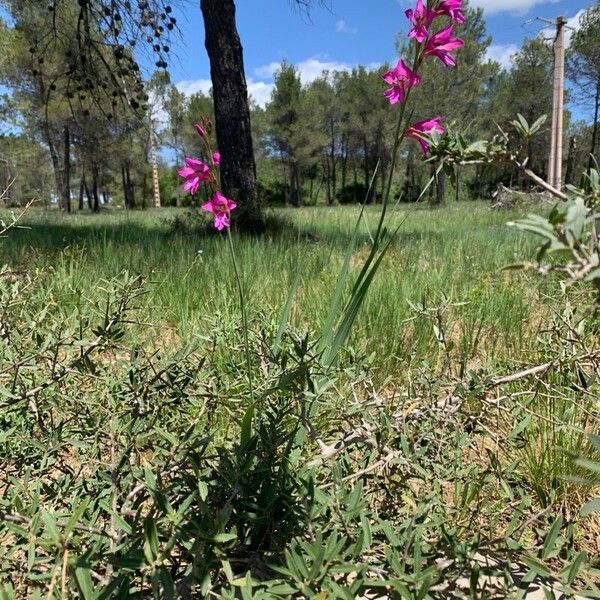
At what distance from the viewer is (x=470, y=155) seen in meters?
0.80

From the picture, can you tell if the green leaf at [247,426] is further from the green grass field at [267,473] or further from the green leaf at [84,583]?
the green leaf at [84,583]

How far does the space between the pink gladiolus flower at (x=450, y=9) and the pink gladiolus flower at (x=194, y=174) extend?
57 centimetres

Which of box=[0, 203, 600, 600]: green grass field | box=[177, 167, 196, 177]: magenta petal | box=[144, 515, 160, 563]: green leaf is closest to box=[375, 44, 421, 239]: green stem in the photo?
box=[0, 203, 600, 600]: green grass field

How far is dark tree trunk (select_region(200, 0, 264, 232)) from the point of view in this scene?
17.9 ft

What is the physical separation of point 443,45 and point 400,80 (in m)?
0.10

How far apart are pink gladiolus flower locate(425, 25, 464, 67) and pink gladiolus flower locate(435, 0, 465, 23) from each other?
0.12 feet

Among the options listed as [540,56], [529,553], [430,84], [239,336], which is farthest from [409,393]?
[540,56]

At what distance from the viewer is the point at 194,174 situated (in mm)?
1221

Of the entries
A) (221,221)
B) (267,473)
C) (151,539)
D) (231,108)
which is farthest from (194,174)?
(231,108)

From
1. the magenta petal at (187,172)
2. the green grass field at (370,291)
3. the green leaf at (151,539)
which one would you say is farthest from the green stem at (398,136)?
the green leaf at (151,539)

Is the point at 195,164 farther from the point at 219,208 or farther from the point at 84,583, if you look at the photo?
the point at 84,583

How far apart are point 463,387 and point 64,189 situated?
80.4 ft

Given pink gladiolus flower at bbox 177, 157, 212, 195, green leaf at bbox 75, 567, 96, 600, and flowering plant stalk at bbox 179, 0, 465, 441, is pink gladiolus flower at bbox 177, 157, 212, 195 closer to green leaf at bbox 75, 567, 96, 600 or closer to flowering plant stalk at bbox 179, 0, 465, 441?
flowering plant stalk at bbox 179, 0, 465, 441

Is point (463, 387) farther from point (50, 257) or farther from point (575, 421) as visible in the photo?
point (50, 257)
